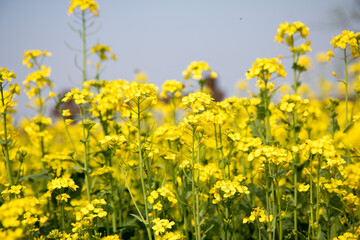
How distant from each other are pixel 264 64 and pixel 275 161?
1.04 m

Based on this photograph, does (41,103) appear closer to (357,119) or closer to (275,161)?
(275,161)

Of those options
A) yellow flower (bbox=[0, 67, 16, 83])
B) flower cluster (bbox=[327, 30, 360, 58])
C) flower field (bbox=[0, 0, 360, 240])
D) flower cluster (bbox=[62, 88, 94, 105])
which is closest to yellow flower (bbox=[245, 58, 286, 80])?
flower field (bbox=[0, 0, 360, 240])

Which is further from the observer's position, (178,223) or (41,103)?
(41,103)

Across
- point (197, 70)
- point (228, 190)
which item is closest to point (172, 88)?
point (197, 70)

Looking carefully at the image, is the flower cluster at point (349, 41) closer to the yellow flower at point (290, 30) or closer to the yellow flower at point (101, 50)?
the yellow flower at point (290, 30)

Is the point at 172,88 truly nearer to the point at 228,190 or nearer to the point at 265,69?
the point at 265,69

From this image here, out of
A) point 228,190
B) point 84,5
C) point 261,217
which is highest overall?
point 84,5

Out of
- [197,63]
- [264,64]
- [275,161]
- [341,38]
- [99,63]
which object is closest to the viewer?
[275,161]

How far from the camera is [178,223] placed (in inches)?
114

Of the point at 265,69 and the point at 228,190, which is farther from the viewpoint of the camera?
the point at 265,69

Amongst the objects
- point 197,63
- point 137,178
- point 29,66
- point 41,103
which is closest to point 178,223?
point 137,178

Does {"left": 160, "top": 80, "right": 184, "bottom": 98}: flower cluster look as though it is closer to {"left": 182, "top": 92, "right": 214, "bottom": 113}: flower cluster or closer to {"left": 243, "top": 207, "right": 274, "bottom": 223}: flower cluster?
{"left": 182, "top": 92, "right": 214, "bottom": 113}: flower cluster

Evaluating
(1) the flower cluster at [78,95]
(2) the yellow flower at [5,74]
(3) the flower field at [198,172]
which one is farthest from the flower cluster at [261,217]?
(2) the yellow flower at [5,74]

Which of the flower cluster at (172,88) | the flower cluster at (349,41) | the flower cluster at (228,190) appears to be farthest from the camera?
the flower cluster at (172,88)
